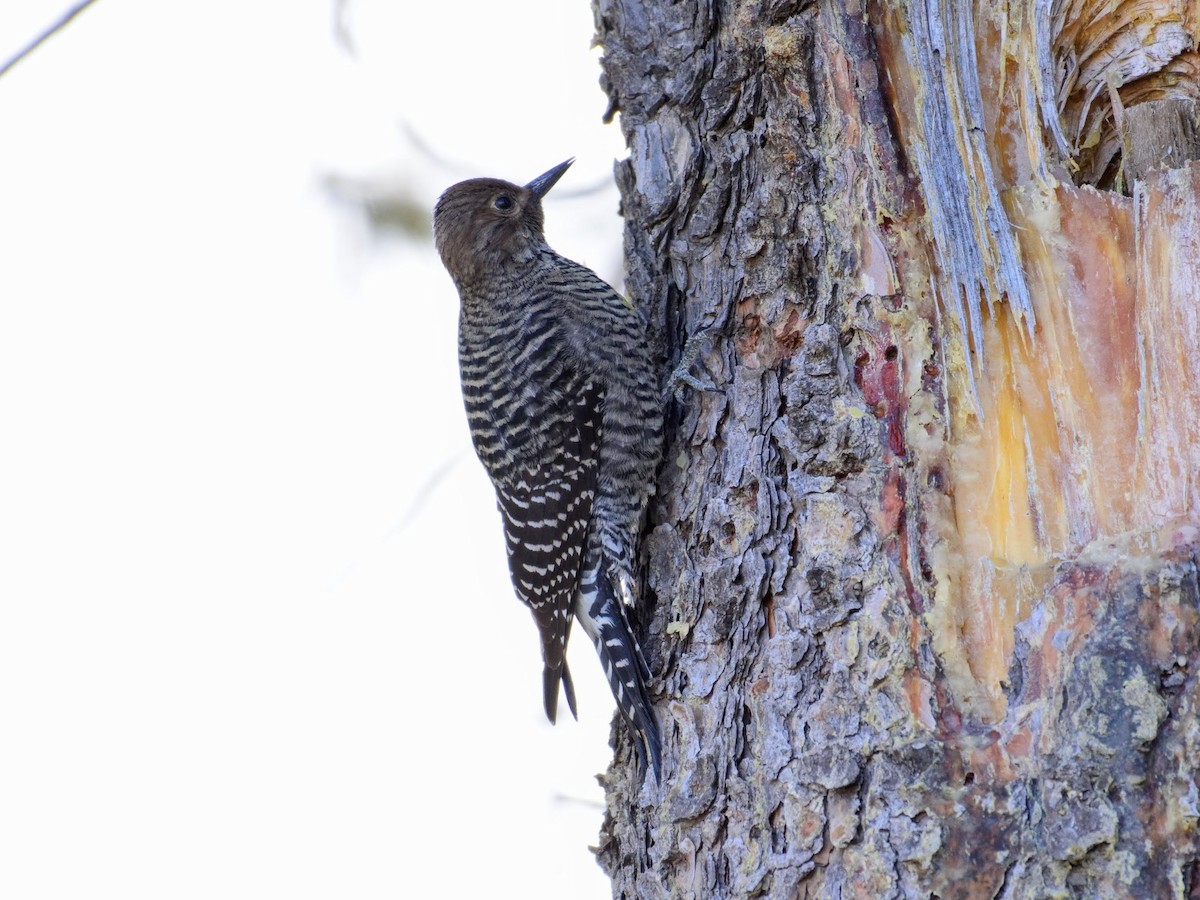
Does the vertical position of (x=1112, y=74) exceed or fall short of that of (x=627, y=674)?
it exceeds it

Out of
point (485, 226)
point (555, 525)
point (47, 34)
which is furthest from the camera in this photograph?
point (485, 226)

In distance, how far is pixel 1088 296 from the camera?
8.27 ft

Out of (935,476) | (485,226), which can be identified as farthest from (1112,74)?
(485,226)

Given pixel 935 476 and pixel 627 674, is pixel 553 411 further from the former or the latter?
pixel 935 476

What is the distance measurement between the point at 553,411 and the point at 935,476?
162cm

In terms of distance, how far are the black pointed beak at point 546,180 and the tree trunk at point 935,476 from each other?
1.39m

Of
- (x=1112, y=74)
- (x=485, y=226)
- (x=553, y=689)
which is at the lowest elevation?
(x=553, y=689)

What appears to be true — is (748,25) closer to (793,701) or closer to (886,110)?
(886,110)

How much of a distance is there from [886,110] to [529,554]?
66.7 inches

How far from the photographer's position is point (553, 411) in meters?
3.96

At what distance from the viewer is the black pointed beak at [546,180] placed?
4.54 m

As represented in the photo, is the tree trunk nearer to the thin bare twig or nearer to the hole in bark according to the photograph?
the hole in bark

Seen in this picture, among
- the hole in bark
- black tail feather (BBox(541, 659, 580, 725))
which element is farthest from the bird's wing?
the hole in bark

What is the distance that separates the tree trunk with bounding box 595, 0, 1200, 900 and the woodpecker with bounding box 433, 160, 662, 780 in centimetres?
35
